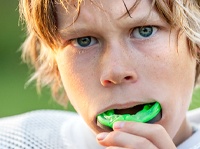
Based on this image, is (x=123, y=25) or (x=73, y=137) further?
(x=73, y=137)

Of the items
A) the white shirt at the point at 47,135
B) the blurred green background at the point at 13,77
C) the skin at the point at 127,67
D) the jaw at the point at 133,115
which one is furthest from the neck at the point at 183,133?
the blurred green background at the point at 13,77

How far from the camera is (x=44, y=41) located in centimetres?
188

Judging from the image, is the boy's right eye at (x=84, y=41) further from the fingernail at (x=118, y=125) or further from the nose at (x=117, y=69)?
the fingernail at (x=118, y=125)

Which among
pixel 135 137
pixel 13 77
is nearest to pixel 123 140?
pixel 135 137

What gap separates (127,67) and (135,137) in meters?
0.18

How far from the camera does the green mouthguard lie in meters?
1.63

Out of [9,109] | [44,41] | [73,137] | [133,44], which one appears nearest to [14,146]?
[73,137]

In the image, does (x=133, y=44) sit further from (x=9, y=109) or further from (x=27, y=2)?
(x=9, y=109)

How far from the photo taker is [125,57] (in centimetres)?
164

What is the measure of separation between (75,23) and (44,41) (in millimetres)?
190

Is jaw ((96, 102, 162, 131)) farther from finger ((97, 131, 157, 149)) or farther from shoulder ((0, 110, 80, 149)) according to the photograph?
shoulder ((0, 110, 80, 149))

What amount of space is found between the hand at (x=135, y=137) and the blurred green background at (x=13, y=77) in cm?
159

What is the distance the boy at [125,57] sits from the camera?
163 cm

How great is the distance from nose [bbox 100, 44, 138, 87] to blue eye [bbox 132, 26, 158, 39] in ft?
0.26
